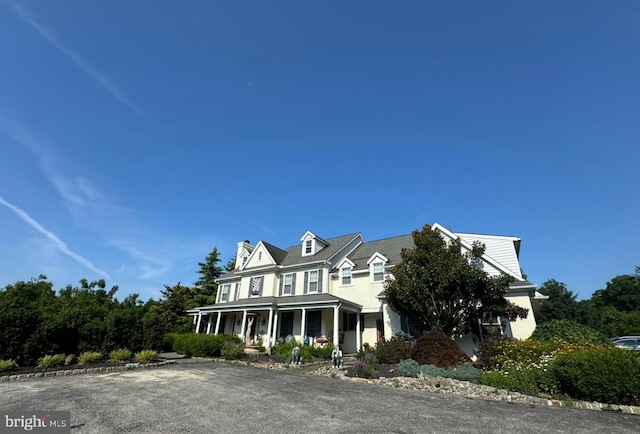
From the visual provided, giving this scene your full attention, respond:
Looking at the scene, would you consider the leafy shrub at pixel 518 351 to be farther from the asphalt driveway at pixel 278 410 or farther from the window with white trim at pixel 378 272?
the window with white trim at pixel 378 272

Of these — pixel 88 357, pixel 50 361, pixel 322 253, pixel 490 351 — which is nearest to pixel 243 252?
pixel 322 253

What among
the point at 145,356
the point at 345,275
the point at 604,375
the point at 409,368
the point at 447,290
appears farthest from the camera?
the point at 345,275

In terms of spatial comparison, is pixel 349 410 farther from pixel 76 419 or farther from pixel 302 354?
pixel 302 354

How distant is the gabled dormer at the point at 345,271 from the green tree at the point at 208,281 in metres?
19.0

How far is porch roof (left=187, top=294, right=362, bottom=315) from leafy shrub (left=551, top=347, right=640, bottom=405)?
474 inches

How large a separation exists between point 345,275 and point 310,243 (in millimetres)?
5164

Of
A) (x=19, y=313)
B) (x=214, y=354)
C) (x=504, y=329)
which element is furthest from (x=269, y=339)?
(x=504, y=329)

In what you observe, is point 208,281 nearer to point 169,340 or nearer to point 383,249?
point 169,340

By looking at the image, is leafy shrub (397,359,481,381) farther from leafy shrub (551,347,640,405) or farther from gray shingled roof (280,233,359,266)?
gray shingled roof (280,233,359,266)

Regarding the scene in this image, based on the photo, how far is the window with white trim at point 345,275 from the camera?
22.3 m

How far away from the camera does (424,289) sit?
1501 cm

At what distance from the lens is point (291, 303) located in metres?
20.8

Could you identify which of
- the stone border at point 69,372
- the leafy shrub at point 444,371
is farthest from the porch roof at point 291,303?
the stone border at point 69,372

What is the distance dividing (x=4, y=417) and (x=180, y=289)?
1152 inches
